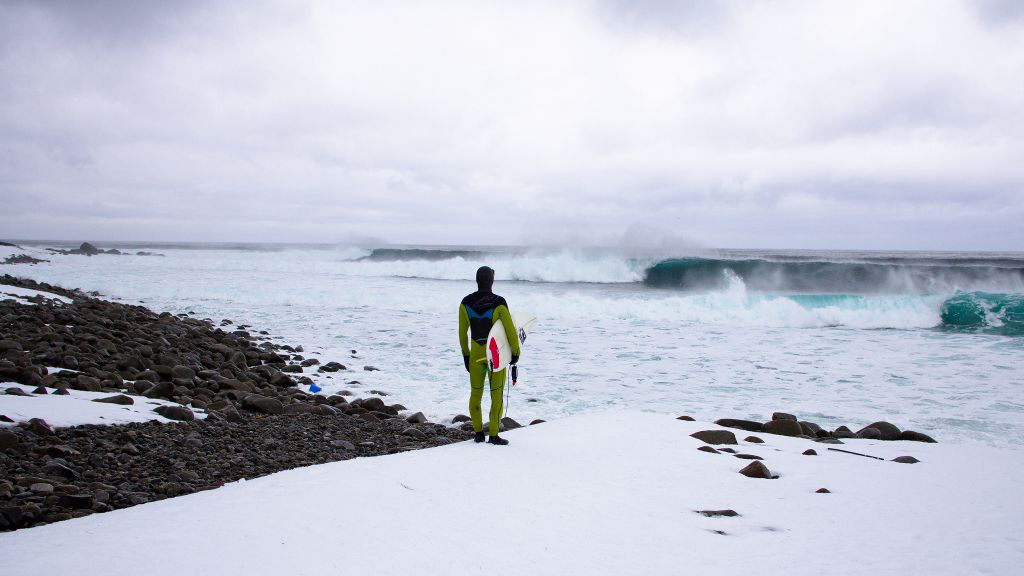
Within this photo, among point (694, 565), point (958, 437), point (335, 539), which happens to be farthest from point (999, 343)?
point (335, 539)

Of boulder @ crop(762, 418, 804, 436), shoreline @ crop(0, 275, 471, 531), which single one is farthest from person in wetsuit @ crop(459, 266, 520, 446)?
boulder @ crop(762, 418, 804, 436)

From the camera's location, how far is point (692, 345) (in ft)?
44.0

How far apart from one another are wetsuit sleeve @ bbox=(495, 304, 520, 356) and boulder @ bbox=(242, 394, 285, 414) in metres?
3.35

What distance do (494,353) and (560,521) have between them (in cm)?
195

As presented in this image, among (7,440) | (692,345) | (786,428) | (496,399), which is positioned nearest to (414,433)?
(496,399)

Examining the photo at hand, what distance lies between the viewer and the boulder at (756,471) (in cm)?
483

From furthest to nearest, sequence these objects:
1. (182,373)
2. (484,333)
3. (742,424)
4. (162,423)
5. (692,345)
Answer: (692,345) → (182,373) → (742,424) → (162,423) → (484,333)

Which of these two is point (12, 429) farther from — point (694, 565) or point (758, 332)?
point (758, 332)

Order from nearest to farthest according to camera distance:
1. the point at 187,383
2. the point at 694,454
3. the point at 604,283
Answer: the point at 694,454
the point at 187,383
the point at 604,283

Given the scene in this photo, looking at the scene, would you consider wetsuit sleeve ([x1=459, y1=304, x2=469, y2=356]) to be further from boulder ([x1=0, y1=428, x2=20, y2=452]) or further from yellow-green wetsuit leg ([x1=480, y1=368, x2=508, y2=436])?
boulder ([x1=0, y1=428, x2=20, y2=452])

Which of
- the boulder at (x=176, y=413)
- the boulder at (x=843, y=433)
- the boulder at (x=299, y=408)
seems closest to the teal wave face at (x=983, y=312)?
the boulder at (x=843, y=433)

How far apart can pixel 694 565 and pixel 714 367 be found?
27.6 feet

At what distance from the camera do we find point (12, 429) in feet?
15.3

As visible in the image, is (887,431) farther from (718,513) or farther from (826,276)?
(826,276)
